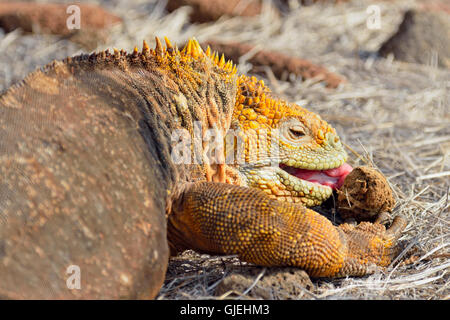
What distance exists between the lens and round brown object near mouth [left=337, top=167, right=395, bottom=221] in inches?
145

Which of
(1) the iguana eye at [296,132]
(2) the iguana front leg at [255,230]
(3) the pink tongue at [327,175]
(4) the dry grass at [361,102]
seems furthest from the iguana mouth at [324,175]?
(2) the iguana front leg at [255,230]

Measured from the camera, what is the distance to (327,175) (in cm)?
390

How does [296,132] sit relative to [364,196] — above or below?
above

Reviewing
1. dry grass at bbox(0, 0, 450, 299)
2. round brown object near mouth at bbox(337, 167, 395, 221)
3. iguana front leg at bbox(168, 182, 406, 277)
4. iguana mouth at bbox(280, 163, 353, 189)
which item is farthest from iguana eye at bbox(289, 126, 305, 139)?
dry grass at bbox(0, 0, 450, 299)

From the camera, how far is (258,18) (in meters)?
9.19

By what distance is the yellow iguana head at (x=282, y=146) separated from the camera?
356cm

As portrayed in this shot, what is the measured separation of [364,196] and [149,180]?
1654mm

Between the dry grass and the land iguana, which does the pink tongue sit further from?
the dry grass

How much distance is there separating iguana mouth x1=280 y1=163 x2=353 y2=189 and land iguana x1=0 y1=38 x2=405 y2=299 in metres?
0.02

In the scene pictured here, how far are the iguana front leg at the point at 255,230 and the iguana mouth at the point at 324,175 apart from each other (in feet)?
2.38

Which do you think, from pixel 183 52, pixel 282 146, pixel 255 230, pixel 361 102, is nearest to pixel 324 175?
pixel 282 146

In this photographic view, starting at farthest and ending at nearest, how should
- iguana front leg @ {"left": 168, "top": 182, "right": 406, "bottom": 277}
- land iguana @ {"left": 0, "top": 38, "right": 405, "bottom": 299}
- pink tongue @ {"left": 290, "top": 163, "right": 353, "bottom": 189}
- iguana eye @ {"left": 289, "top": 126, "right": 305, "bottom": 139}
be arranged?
pink tongue @ {"left": 290, "top": 163, "right": 353, "bottom": 189} → iguana eye @ {"left": 289, "top": 126, "right": 305, "bottom": 139} → iguana front leg @ {"left": 168, "top": 182, "right": 406, "bottom": 277} → land iguana @ {"left": 0, "top": 38, "right": 405, "bottom": 299}

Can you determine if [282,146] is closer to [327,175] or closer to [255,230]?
[327,175]

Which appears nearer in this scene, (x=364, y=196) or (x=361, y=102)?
(x=364, y=196)
